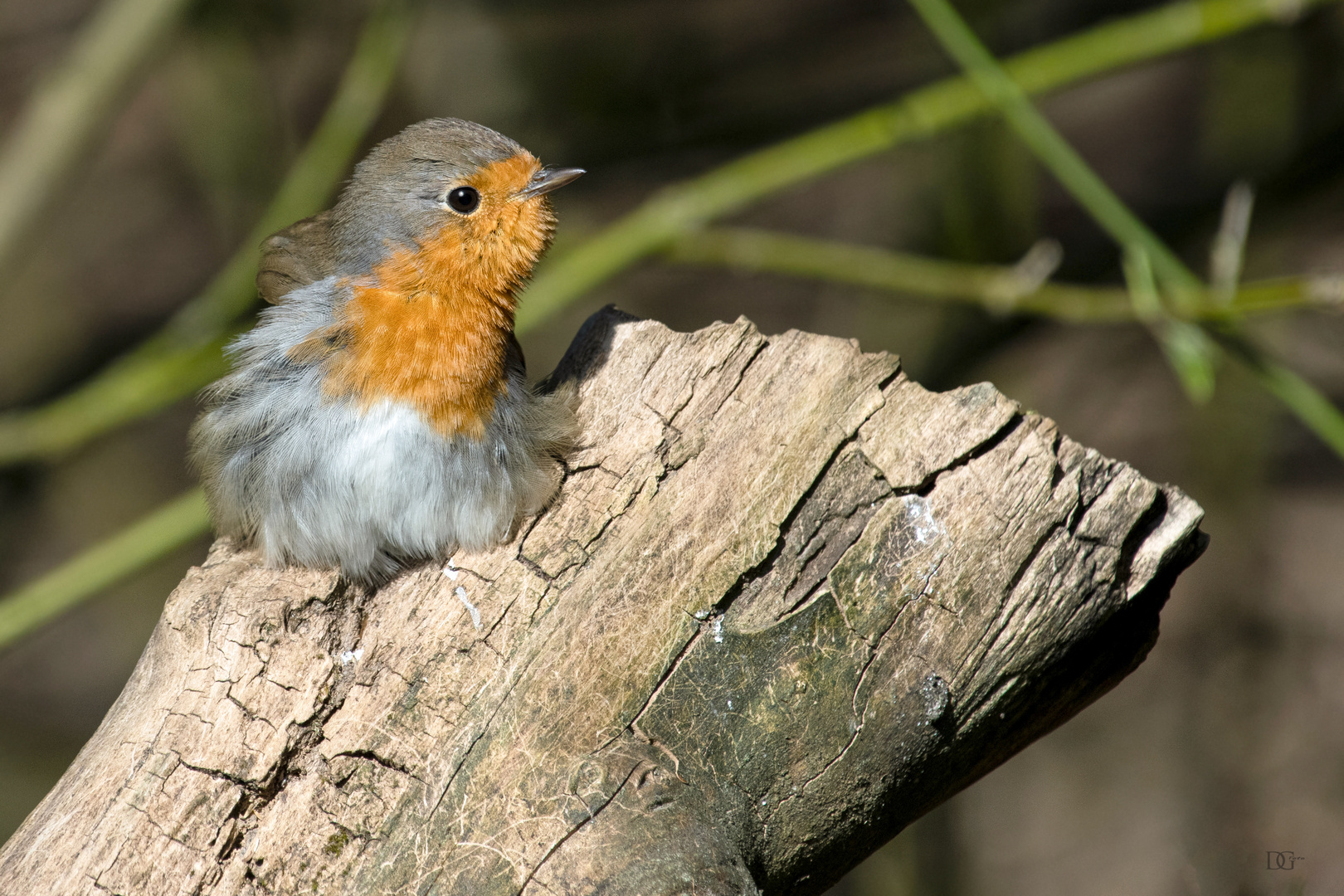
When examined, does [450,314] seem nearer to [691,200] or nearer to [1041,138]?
[691,200]

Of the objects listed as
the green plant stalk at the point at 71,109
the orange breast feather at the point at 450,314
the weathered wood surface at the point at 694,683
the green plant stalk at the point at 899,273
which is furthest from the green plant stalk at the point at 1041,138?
the green plant stalk at the point at 71,109

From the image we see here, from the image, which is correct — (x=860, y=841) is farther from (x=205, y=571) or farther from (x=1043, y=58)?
(x=1043, y=58)

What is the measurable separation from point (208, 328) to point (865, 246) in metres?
3.37

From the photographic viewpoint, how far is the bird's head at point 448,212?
2.72 m

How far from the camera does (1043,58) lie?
3.63 metres

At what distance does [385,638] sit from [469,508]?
34 cm

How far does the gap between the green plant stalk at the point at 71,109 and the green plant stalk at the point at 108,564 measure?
1.23 m

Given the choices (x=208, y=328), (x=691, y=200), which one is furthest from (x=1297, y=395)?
(x=208, y=328)

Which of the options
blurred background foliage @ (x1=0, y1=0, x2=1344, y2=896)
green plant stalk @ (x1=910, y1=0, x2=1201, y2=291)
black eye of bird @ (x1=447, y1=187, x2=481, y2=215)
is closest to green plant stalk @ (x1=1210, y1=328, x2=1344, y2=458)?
green plant stalk @ (x1=910, y1=0, x2=1201, y2=291)

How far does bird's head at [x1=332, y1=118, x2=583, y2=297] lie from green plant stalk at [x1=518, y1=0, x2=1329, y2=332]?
74 cm

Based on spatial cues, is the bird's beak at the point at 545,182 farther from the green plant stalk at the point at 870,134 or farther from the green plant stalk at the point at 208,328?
the green plant stalk at the point at 208,328

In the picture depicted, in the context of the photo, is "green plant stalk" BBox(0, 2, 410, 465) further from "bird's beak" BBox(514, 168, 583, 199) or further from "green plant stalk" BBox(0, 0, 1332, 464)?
"bird's beak" BBox(514, 168, 583, 199)

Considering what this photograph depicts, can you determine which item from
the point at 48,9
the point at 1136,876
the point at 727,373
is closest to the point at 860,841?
the point at 727,373

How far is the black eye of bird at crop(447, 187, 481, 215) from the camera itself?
→ 110 inches
